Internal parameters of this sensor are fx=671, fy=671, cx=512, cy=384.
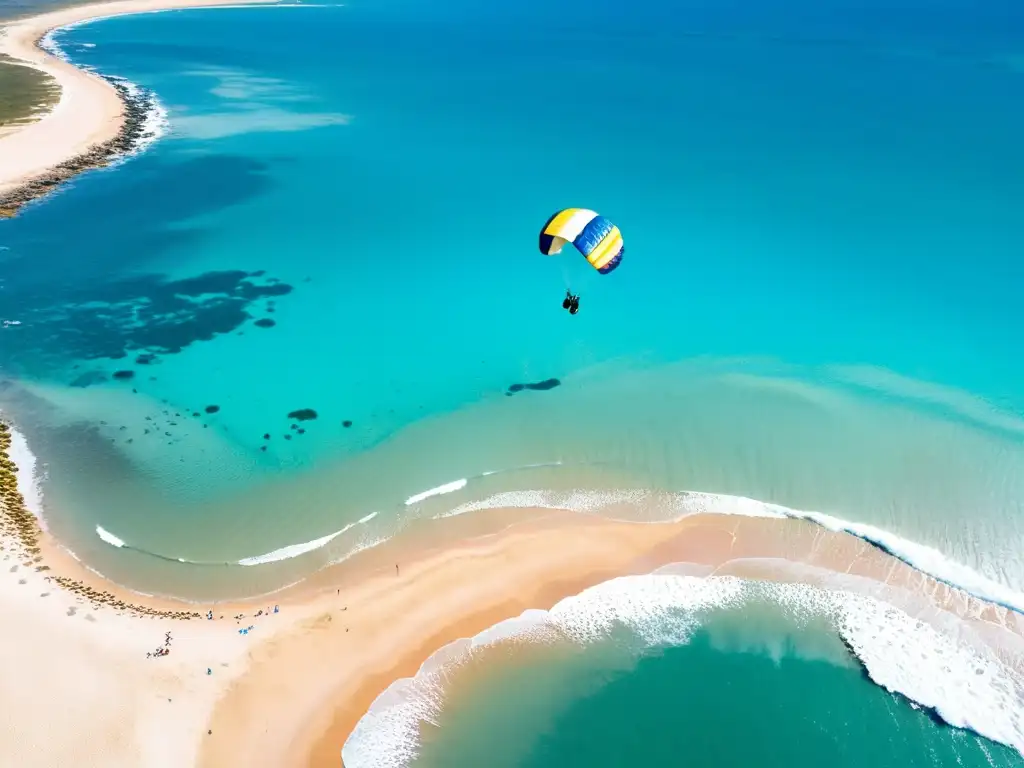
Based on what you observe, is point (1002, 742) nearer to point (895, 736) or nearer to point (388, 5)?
point (895, 736)

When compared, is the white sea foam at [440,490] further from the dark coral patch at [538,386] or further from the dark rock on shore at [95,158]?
the dark rock on shore at [95,158]

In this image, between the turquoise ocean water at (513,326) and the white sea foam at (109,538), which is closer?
the white sea foam at (109,538)

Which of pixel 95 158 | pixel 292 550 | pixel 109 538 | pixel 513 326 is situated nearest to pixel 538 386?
pixel 513 326

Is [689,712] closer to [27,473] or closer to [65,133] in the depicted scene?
[27,473]

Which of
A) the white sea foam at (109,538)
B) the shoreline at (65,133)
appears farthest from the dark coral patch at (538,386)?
the shoreline at (65,133)

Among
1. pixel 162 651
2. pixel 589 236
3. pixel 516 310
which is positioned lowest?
pixel 162 651

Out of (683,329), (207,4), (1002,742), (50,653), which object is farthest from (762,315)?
(207,4)

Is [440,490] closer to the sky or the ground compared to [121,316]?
closer to the ground
